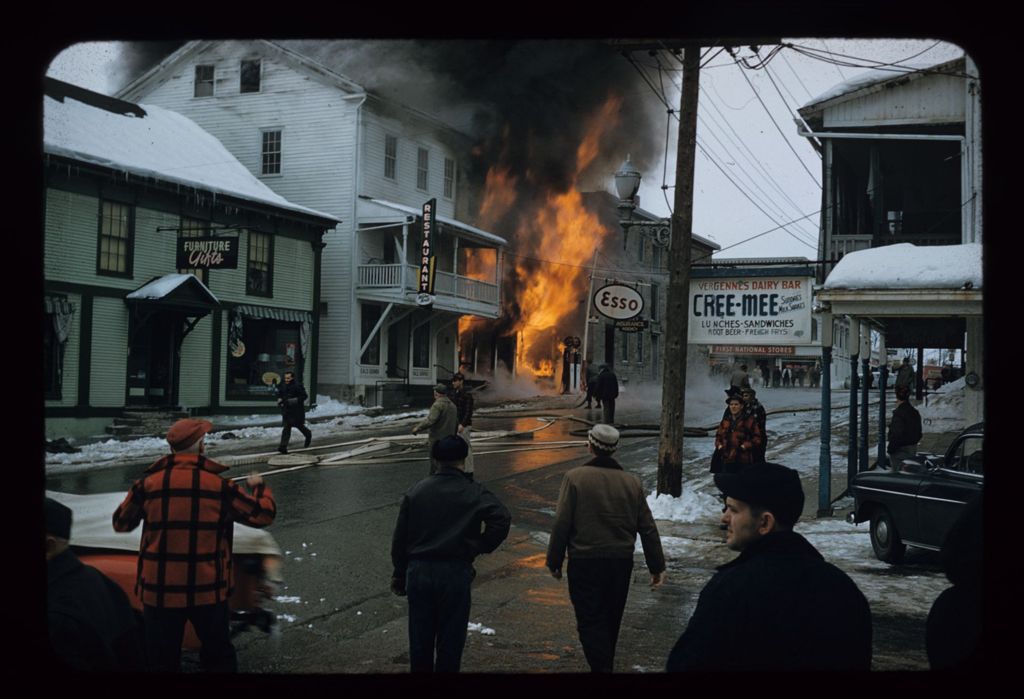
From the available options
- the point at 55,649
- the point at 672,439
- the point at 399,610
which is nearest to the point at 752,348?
the point at 672,439

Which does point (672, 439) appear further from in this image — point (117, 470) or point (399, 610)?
point (117, 470)

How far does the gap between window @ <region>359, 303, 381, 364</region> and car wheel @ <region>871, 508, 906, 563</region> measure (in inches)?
435

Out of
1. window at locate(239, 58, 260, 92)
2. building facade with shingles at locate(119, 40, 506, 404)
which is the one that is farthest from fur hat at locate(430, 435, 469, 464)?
window at locate(239, 58, 260, 92)

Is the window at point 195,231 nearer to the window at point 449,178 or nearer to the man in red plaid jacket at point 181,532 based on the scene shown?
the window at point 449,178

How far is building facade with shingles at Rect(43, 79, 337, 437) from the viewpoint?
17.8 m

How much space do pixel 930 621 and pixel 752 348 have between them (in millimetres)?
8579

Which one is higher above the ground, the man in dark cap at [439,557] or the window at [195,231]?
the window at [195,231]

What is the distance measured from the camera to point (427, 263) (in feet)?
49.6

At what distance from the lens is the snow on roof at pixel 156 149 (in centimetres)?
1734

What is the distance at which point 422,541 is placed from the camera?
5074mm

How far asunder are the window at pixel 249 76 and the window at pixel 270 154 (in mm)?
1337

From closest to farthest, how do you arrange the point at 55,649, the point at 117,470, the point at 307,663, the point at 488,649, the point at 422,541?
the point at 55,649
the point at 422,541
the point at 307,663
the point at 488,649
the point at 117,470

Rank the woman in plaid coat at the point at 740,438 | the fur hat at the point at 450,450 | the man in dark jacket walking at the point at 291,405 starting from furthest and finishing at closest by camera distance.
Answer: the man in dark jacket walking at the point at 291,405, the woman in plaid coat at the point at 740,438, the fur hat at the point at 450,450

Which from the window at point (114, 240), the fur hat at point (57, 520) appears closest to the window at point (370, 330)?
the window at point (114, 240)
